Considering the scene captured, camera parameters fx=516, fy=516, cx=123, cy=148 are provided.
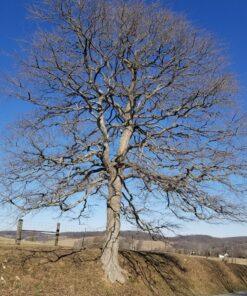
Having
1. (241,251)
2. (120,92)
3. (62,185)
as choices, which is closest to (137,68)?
(120,92)

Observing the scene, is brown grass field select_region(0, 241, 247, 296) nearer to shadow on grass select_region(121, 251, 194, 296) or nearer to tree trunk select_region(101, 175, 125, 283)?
shadow on grass select_region(121, 251, 194, 296)

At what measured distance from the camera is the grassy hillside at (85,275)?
17234 mm

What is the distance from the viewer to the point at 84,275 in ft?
63.4

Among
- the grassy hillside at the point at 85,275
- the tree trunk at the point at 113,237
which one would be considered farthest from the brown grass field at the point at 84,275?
the tree trunk at the point at 113,237

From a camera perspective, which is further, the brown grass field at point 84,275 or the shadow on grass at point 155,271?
the shadow on grass at point 155,271

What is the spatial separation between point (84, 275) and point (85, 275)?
1.9 inches

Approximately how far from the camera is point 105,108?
21.8 m

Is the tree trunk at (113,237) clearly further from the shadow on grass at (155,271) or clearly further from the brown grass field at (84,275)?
the shadow on grass at (155,271)

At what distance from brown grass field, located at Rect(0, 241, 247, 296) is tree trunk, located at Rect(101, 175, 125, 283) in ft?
1.18

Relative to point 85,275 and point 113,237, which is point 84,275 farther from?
point 113,237

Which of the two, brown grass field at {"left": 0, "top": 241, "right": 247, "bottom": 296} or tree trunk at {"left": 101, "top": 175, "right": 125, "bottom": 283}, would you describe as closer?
brown grass field at {"left": 0, "top": 241, "right": 247, "bottom": 296}

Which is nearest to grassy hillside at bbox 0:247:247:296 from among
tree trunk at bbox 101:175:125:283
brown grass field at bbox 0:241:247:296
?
brown grass field at bbox 0:241:247:296

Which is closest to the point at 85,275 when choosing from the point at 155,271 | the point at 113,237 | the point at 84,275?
the point at 84,275

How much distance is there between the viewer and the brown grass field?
17250mm
